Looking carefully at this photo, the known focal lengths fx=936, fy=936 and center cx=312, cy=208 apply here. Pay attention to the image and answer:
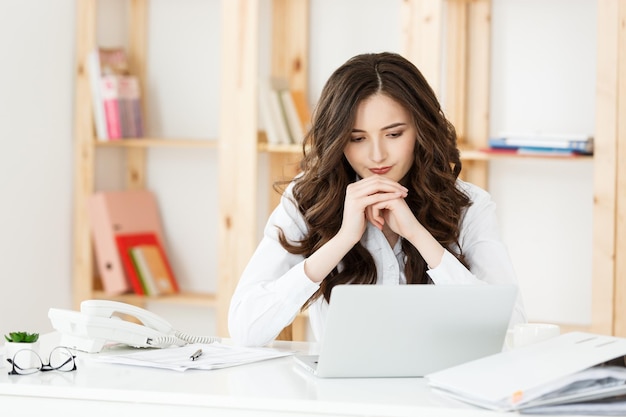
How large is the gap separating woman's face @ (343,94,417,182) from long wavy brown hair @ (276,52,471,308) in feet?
0.06

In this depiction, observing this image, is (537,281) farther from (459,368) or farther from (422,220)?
(459,368)

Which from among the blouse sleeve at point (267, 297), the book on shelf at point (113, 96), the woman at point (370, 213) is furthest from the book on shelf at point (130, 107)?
the blouse sleeve at point (267, 297)

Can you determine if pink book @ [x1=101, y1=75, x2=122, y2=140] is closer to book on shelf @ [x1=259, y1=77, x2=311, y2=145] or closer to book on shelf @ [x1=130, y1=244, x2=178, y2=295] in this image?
book on shelf @ [x1=130, y1=244, x2=178, y2=295]

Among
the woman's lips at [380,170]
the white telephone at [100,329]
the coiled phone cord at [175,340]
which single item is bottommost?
the coiled phone cord at [175,340]

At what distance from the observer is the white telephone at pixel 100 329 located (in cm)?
181

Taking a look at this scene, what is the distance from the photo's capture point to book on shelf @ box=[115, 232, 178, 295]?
3752 millimetres

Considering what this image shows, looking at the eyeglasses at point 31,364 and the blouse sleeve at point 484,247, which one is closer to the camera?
the eyeglasses at point 31,364

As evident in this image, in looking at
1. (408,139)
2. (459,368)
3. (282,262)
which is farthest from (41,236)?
(459,368)

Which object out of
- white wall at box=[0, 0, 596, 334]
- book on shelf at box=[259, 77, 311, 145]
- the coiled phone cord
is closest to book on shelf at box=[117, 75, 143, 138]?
white wall at box=[0, 0, 596, 334]

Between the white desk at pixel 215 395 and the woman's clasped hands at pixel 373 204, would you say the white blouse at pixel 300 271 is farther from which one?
the white desk at pixel 215 395

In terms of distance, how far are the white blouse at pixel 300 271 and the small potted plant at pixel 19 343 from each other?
1.63ft

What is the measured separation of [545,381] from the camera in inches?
53.1

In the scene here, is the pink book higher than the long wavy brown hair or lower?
higher

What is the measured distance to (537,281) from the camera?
356cm
